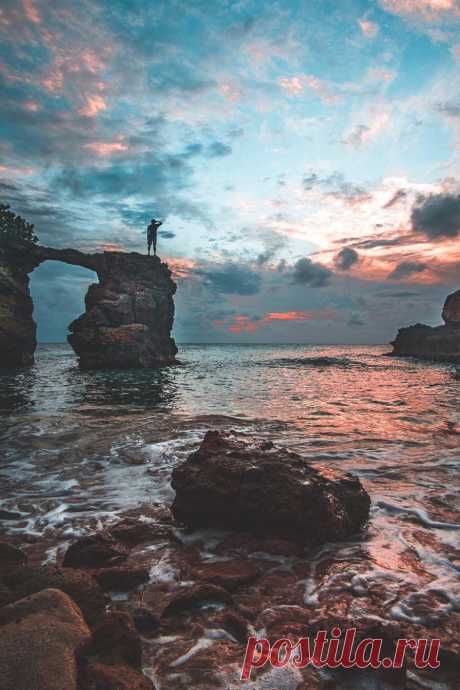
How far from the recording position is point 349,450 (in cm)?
923

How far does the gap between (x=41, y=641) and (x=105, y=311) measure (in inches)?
1719

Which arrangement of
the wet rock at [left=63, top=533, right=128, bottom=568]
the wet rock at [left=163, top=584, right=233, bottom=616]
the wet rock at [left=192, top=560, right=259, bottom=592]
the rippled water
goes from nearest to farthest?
the wet rock at [left=163, top=584, right=233, bottom=616] → the wet rock at [left=192, top=560, right=259, bottom=592] → the wet rock at [left=63, top=533, right=128, bottom=568] → the rippled water

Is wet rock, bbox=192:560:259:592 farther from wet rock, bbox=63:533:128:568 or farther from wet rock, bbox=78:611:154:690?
wet rock, bbox=78:611:154:690

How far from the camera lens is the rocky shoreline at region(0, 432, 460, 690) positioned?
230 centimetres

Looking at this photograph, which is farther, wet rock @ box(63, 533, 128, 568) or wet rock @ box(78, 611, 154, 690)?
wet rock @ box(63, 533, 128, 568)

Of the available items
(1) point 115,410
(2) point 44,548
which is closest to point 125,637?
(2) point 44,548

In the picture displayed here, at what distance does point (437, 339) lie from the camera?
70312 millimetres

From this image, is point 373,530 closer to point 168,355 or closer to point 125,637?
point 125,637

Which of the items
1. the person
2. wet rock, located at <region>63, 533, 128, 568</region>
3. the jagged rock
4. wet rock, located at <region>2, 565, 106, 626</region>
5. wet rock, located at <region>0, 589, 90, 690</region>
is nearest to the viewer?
wet rock, located at <region>0, 589, 90, 690</region>

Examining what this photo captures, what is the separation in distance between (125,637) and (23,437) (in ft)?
31.3

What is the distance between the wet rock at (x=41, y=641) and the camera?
1.94 metres

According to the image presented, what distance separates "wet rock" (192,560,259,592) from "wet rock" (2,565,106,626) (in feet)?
4.40

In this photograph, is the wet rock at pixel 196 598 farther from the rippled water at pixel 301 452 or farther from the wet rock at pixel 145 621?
the rippled water at pixel 301 452

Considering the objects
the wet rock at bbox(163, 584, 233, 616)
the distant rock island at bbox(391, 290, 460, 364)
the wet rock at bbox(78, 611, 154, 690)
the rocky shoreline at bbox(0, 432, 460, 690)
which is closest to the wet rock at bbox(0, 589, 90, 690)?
the rocky shoreline at bbox(0, 432, 460, 690)
